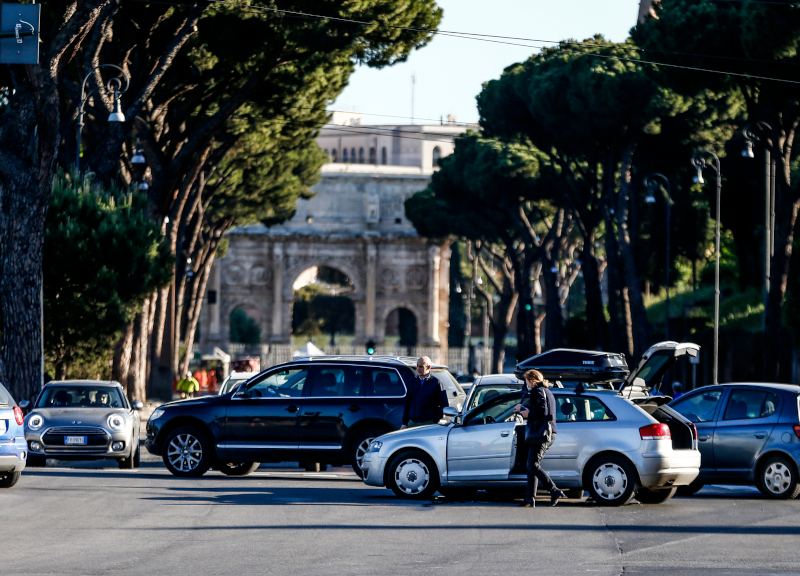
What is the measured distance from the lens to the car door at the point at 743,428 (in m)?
15.4

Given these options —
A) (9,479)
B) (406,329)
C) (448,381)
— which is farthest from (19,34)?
(406,329)

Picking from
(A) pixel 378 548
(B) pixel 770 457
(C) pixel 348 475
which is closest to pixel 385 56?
(C) pixel 348 475

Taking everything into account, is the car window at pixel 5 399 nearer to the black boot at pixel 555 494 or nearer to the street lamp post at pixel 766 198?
the black boot at pixel 555 494

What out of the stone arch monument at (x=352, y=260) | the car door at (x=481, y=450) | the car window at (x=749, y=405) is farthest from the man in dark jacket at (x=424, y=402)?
the stone arch monument at (x=352, y=260)

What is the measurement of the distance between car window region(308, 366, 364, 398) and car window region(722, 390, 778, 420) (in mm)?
4681

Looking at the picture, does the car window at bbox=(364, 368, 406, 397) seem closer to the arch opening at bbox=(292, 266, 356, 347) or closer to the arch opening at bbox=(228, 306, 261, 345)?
the arch opening at bbox=(228, 306, 261, 345)

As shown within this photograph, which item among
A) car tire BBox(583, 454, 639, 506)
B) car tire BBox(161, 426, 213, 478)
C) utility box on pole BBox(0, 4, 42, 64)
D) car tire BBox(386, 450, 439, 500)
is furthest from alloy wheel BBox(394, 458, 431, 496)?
utility box on pole BBox(0, 4, 42, 64)

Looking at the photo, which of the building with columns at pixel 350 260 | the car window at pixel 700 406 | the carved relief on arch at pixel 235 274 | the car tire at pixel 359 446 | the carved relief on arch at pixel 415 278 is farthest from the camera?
the carved relief on arch at pixel 415 278

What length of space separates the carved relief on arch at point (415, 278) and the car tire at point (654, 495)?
68.8 meters

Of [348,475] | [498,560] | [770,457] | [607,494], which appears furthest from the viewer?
[348,475]

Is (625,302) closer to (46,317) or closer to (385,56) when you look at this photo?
(385,56)

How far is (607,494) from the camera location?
1369 cm

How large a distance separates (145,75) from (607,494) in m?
19.4

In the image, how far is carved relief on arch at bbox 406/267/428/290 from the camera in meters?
83.2
